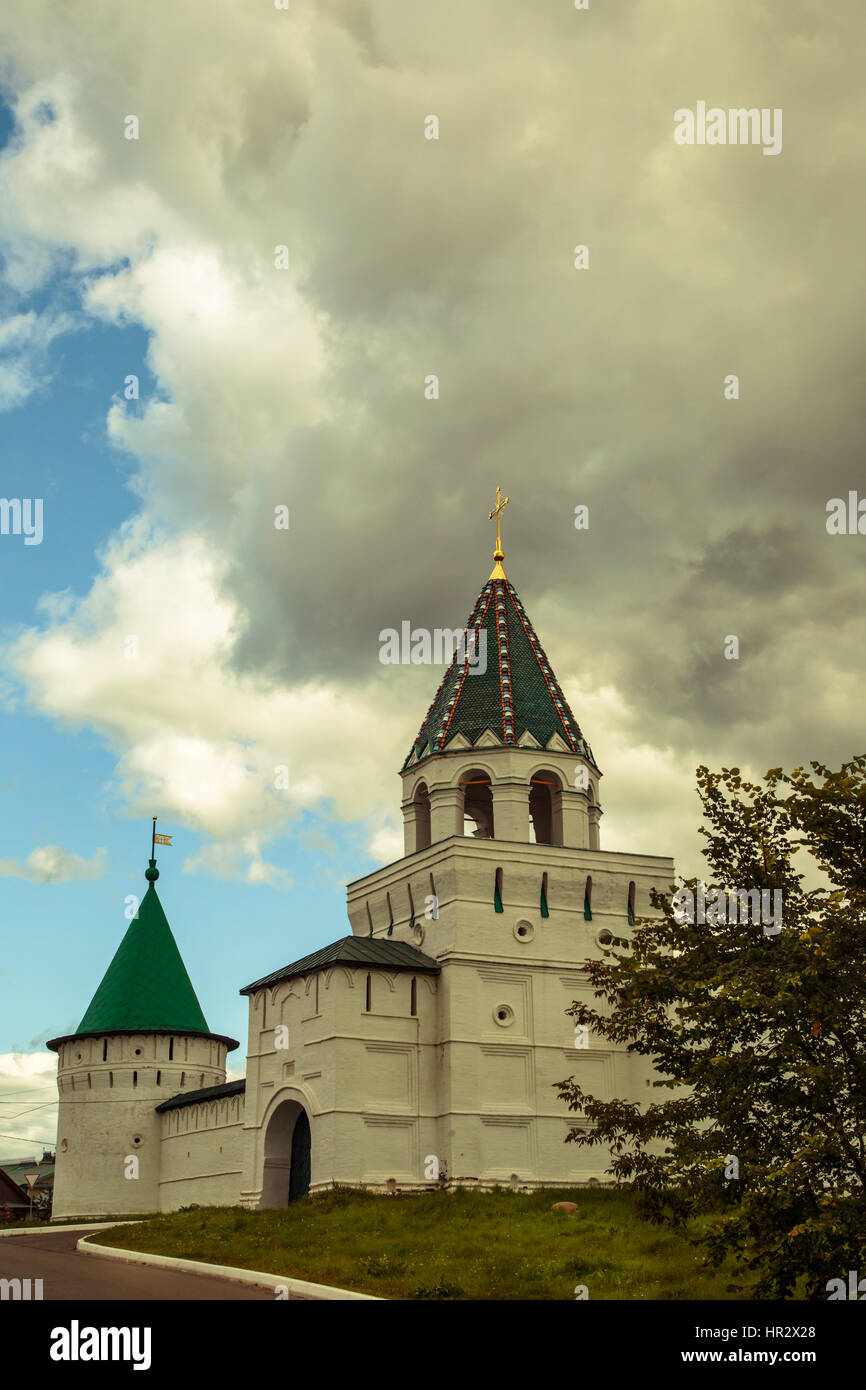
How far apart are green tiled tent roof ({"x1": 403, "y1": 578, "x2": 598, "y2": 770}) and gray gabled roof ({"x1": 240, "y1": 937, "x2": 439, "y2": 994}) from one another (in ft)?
19.5

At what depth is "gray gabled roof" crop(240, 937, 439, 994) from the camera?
115 feet

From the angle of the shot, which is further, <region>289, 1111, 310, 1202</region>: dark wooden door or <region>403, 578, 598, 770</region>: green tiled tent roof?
<region>403, 578, 598, 770</region>: green tiled tent roof

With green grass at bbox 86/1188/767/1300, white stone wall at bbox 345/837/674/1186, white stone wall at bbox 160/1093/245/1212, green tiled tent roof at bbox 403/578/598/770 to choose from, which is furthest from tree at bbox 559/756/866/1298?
white stone wall at bbox 160/1093/245/1212

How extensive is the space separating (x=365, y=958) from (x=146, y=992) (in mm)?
16344

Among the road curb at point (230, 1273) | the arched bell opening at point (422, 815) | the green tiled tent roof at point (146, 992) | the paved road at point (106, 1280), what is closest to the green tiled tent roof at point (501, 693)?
the arched bell opening at point (422, 815)

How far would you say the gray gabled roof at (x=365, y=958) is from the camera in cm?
3512

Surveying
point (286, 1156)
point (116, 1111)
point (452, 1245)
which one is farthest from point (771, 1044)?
point (116, 1111)

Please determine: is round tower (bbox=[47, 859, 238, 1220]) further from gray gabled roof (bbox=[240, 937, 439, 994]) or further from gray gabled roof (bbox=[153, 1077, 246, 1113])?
gray gabled roof (bbox=[240, 937, 439, 994])

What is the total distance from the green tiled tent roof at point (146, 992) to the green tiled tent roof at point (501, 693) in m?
14.5

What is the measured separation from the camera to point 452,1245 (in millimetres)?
26406
